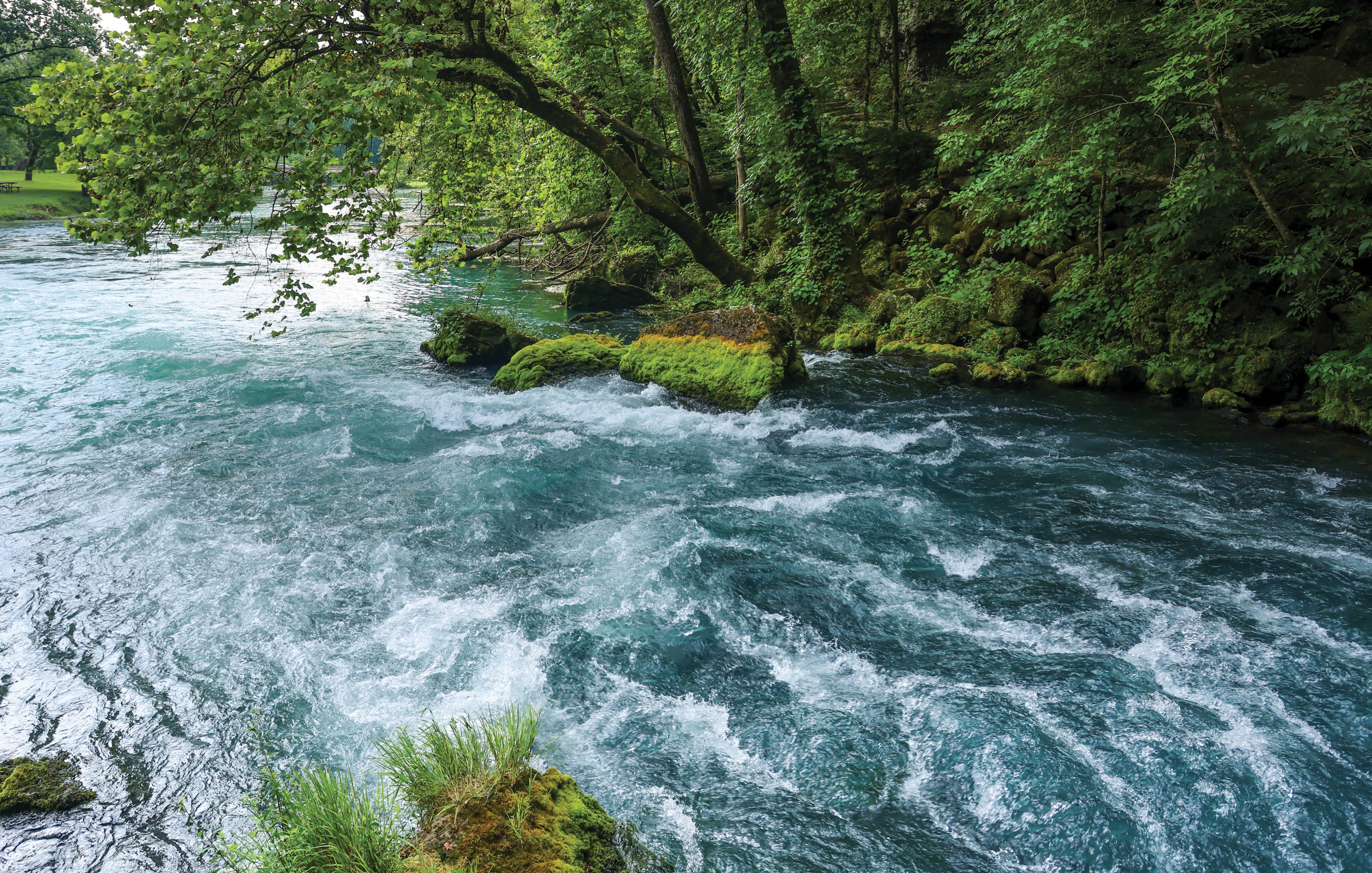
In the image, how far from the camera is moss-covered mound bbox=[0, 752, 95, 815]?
388cm

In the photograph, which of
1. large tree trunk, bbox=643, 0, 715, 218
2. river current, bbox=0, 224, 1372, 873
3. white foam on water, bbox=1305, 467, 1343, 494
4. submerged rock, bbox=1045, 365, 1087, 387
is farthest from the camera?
large tree trunk, bbox=643, 0, 715, 218

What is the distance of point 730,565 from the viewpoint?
635 centimetres

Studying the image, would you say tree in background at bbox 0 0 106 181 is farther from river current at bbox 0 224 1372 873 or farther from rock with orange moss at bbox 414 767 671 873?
rock with orange moss at bbox 414 767 671 873

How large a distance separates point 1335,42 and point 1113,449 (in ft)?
29.3

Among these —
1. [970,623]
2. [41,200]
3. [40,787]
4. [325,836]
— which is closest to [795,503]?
[970,623]

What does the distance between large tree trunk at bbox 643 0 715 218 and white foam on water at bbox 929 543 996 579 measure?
11963 mm

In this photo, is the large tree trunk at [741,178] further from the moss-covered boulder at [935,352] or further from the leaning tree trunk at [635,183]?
the moss-covered boulder at [935,352]

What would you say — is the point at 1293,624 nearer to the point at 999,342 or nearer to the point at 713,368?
the point at 999,342

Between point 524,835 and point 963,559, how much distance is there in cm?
461

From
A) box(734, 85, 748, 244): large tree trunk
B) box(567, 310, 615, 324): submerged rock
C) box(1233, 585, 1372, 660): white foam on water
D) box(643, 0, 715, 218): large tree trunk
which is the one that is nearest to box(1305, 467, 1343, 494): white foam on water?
box(1233, 585, 1372, 660): white foam on water

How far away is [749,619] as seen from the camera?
558 cm

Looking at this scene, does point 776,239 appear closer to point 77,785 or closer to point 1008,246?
point 1008,246

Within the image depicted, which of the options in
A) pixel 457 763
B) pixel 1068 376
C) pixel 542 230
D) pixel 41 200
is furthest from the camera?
pixel 41 200

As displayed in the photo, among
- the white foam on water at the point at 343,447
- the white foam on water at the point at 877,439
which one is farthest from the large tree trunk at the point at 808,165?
the white foam on water at the point at 343,447
